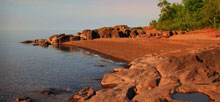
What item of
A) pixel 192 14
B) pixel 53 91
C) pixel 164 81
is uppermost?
pixel 192 14

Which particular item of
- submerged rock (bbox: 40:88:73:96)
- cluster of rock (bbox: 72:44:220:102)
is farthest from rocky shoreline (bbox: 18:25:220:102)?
submerged rock (bbox: 40:88:73:96)

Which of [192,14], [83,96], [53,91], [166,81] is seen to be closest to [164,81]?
[166,81]

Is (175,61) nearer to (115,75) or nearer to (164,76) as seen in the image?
(164,76)

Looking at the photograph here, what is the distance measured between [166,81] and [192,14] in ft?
125

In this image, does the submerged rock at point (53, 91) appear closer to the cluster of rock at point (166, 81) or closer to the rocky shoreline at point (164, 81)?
the rocky shoreline at point (164, 81)

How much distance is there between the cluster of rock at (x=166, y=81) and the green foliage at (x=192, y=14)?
2846cm

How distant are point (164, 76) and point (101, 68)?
8.89 metres

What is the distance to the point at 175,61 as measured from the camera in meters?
12.8

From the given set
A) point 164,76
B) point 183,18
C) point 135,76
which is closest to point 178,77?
point 164,76

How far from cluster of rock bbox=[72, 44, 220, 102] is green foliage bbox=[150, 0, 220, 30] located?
93.4ft

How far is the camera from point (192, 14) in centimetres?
4450

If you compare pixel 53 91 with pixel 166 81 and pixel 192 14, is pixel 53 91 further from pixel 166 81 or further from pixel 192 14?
pixel 192 14

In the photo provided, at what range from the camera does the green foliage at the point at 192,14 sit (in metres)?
37.4

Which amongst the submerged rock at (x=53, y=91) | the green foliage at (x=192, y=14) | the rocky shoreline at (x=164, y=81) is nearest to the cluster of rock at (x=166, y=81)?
the rocky shoreline at (x=164, y=81)
